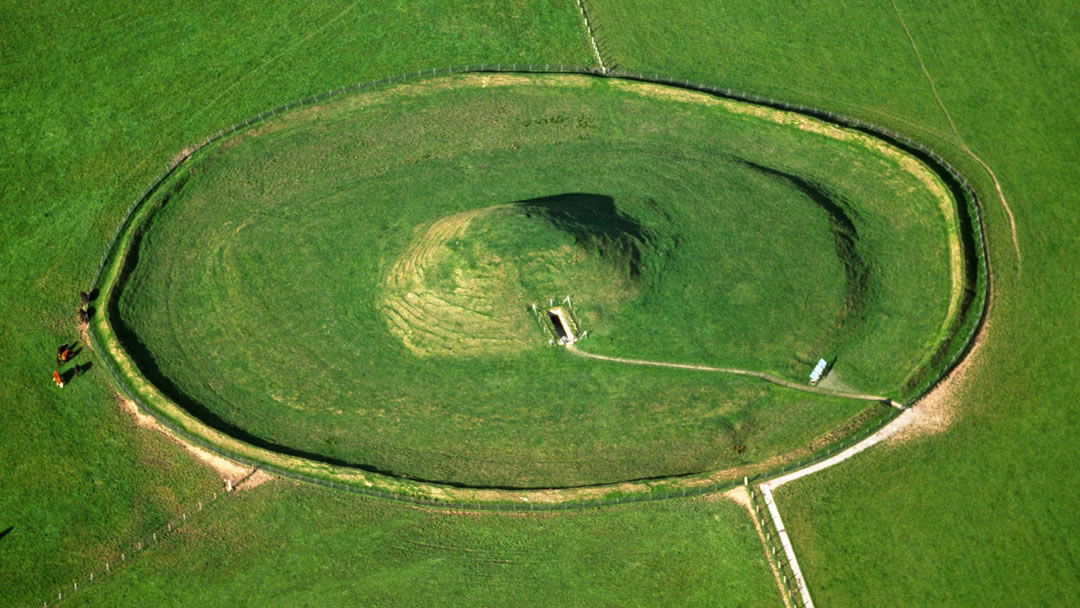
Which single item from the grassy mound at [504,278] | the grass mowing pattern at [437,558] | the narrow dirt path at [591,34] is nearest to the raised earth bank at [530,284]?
the grassy mound at [504,278]

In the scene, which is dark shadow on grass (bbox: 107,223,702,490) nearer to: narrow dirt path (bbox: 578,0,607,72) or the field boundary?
the field boundary

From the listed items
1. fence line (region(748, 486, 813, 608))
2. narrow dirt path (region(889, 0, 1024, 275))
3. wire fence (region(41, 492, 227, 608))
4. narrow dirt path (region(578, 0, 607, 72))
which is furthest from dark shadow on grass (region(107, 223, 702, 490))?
narrow dirt path (region(889, 0, 1024, 275))

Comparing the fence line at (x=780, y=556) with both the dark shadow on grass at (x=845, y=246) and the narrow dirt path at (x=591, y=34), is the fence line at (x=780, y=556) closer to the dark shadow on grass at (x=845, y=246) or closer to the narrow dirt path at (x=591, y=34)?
the dark shadow on grass at (x=845, y=246)

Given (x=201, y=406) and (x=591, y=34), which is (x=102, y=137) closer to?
(x=201, y=406)

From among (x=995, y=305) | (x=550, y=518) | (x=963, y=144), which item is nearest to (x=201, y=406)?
(x=550, y=518)

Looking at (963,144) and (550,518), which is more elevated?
(963,144)
